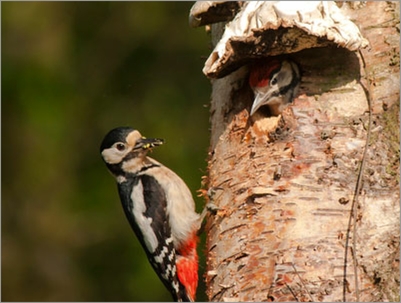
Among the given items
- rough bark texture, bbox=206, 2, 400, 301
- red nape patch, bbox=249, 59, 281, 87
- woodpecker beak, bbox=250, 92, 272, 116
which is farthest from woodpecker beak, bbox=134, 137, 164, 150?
woodpecker beak, bbox=250, 92, 272, 116

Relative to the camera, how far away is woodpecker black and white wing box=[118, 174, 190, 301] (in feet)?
17.0

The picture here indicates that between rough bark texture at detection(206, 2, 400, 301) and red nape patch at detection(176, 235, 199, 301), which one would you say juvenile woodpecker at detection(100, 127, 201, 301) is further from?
rough bark texture at detection(206, 2, 400, 301)

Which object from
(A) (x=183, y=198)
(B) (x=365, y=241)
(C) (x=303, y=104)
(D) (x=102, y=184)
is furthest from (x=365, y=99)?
(D) (x=102, y=184)

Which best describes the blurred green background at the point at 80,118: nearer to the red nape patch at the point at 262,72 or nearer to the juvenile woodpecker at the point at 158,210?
the juvenile woodpecker at the point at 158,210

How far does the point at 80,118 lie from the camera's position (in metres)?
8.11

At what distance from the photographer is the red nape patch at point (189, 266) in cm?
517

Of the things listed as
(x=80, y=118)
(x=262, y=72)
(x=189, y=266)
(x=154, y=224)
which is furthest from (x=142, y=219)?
(x=80, y=118)

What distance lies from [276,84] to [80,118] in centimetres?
423

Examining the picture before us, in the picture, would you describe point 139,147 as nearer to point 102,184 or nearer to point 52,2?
point 102,184

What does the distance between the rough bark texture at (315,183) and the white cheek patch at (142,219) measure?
917 millimetres

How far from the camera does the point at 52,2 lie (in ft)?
27.4

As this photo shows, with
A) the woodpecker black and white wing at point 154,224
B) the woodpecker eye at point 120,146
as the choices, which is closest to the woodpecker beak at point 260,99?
the woodpecker black and white wing at point 154,224

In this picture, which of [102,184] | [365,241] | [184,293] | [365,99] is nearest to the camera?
[365,241]

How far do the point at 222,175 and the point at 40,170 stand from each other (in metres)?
4.20
